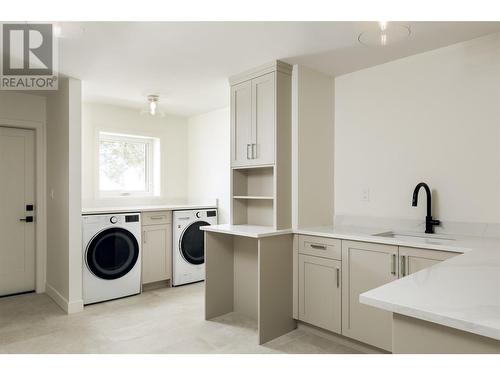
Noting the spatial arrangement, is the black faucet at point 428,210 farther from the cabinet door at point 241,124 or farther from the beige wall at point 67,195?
the beige wall at point 67,195

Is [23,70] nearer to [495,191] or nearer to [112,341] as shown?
[112,341]

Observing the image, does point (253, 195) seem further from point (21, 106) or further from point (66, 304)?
point (21, 106)

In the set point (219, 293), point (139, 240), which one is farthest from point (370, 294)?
point (139, 240)

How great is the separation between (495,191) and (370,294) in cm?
176

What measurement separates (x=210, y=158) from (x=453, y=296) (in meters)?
3.87

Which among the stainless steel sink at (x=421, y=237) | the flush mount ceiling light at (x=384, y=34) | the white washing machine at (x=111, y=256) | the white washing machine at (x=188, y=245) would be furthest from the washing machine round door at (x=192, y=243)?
the flush mount ceiling light at (x=384, y=34)

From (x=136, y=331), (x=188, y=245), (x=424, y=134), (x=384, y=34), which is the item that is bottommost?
(x=136, y=331)

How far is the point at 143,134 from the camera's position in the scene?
460cm

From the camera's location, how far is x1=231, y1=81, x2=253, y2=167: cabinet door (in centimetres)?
300

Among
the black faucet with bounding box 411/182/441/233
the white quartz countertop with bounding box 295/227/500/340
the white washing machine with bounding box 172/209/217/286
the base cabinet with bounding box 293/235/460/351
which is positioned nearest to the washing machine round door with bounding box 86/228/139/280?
the white washing machine with bounding box 172/209/217/286

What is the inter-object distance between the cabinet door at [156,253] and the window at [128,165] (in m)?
0.85

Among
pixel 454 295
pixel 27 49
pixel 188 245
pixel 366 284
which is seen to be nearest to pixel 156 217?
pixel 188 245

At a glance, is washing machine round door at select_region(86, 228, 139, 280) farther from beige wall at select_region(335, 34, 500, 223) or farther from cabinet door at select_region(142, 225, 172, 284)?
beige wall at select_region(335, 34, 500, 223)
